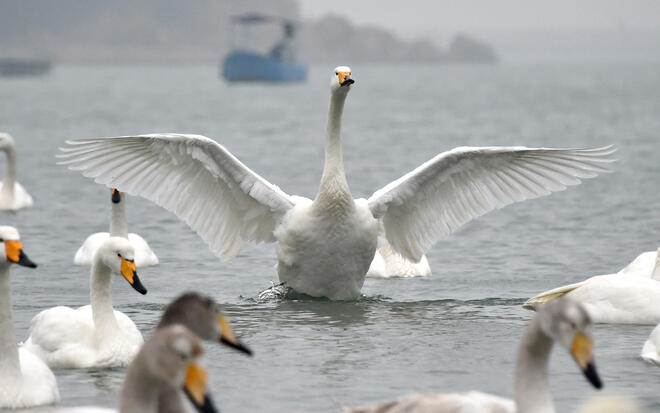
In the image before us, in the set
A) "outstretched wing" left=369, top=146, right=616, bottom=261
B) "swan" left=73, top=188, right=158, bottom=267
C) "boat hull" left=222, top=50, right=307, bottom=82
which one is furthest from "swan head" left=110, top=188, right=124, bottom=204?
"boat hull" left=222, top=50, right=307, bottom=82

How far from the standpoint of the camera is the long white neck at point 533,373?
20.2 ft

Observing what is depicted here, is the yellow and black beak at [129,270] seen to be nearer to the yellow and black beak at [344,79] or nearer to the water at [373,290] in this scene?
the water at [373,290]

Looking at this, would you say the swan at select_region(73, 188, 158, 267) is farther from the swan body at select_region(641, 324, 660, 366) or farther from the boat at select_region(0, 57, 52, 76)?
the boat at select_region(0, 57, 52, 76)

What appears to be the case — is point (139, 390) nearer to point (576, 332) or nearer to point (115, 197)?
point (576, 332)

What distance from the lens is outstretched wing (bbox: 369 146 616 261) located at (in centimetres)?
1162

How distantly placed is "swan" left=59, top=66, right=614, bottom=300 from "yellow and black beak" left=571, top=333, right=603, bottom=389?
18.1 feet

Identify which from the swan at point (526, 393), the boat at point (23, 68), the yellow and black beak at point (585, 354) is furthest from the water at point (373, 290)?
the boat at point (23, 68)

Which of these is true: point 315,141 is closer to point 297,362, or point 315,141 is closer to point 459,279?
point 459,279

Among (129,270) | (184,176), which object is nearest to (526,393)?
(129,270)

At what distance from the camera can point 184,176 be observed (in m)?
11.7

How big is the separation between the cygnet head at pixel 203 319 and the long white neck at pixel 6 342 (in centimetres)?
233

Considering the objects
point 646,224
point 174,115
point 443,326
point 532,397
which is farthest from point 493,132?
point 532,397

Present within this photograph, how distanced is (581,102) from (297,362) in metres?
55.5

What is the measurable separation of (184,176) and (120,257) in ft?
7.58
